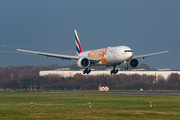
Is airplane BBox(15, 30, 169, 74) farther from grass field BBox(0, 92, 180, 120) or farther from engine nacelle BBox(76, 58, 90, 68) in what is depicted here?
grass field BBox(0, 92, 180, 120)

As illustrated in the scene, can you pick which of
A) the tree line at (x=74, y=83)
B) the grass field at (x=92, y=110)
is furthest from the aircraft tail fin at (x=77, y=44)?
the grass field at (x=92, y=110)

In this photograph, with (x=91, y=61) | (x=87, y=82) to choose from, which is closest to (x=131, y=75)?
(x=87, y=82)

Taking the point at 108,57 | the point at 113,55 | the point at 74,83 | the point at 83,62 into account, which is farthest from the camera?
the point at 74,83

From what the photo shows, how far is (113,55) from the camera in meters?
69.3

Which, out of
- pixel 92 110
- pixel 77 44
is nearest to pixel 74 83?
pixel 77 44

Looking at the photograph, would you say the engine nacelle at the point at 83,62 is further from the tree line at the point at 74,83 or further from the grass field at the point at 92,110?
the tree line at the point at 74,83

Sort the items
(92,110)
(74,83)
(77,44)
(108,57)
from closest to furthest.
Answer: (92,110)
(108,57)
(77,44)
(74,83)

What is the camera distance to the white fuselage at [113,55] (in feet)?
220

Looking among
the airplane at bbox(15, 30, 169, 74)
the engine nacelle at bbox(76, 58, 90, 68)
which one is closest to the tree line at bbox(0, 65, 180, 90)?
the airplane at bbox(15, 30, 169, 74)

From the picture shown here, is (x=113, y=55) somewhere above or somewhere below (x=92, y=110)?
above

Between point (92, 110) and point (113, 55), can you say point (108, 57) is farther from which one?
point (92, 110)

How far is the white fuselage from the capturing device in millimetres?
67188

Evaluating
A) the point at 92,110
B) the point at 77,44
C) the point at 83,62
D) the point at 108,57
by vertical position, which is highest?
the point at 77,44

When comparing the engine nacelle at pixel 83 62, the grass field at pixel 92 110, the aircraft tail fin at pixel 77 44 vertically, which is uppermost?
the aircraft tail fin at pixel 77 44
